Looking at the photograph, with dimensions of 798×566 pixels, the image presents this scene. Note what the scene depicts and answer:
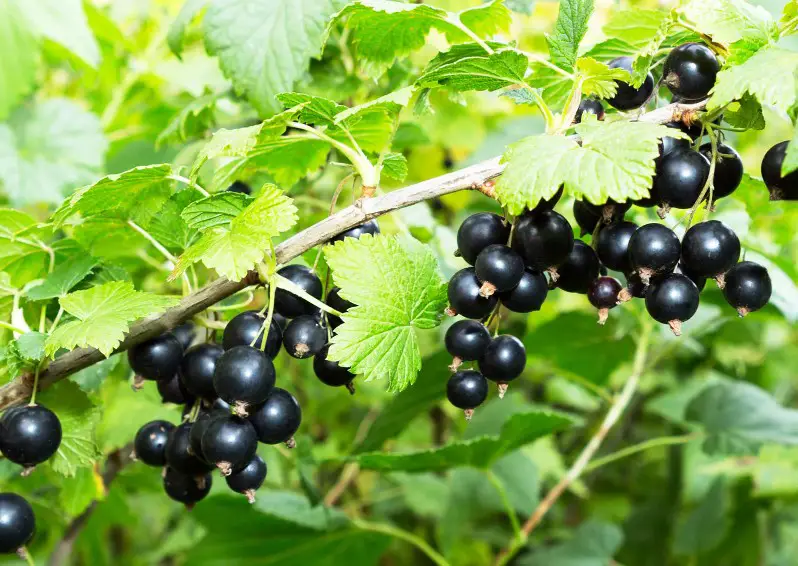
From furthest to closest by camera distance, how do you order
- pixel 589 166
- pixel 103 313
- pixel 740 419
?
1. pixel 740 419
2. pixel 103 313
3. pixel 589 166

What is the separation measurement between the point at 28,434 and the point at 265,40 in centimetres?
61

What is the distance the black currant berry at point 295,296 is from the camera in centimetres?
80

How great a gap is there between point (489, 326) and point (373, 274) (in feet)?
0.54

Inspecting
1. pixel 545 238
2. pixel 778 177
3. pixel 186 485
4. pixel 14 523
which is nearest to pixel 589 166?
pixel 545 238

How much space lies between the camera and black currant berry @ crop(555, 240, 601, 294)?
2.52ft

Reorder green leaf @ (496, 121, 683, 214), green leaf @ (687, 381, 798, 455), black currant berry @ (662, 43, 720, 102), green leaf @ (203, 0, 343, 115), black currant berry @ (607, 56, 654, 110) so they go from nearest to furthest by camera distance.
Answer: green leaf @ (496, 121, 683, 214) < black currant berry @ (662, 43, 720, 102) < black currant berry @ (607, 56, 654, 110) < green leaf @ (203, 0, 343, 115) < green leaf @ (687, 381, 798, 455)

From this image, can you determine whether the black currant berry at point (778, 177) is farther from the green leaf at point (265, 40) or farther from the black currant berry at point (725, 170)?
the green leaf at point (265, 40)

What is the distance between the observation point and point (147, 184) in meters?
0.82

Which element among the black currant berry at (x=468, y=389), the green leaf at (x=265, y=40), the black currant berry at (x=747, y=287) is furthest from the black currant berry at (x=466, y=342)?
the green leaf at (x=265, y=40)

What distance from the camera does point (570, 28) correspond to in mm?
764

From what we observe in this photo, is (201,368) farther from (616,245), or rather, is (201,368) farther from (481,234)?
(616,245)

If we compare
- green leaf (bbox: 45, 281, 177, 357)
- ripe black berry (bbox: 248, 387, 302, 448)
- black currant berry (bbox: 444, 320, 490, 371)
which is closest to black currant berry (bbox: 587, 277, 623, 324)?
black currant berry (bbox: 444, 320, 490, 371)

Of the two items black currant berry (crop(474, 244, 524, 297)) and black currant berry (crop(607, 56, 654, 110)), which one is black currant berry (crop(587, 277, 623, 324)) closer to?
black currant berry (crop(474, 244, 524, 297))

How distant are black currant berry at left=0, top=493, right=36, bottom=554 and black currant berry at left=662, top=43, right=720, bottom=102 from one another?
2.67ft
